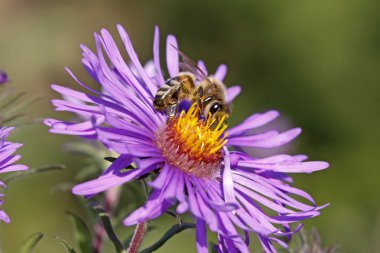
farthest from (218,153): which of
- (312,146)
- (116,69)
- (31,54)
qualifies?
(31,54)

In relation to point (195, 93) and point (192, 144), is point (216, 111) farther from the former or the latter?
point (192, 144)

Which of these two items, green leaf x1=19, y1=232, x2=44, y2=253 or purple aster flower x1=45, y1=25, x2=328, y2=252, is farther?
green leaf x1=19, y1=232, x2=44, y2=253

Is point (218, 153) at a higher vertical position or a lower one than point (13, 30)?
lower

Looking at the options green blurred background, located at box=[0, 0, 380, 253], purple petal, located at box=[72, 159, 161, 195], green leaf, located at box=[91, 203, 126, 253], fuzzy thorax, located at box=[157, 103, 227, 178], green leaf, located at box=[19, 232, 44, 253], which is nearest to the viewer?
purple petal, located at box=[72, 159, 161, 195]

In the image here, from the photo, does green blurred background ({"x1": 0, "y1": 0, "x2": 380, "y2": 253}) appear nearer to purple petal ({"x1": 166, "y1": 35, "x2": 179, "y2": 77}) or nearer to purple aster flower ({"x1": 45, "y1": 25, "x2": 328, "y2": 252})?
purple petal ({"x1": 166, "y1": 35, "x2": 179, "y2": 77})

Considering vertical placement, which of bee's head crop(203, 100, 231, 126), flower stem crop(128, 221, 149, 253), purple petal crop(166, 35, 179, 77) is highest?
purple petal crop(166, 35, 179, 77)

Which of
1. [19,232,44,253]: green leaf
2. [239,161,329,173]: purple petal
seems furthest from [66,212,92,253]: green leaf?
[239,161,329,173]: purple petal

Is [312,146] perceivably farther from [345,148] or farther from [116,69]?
[116,69]
